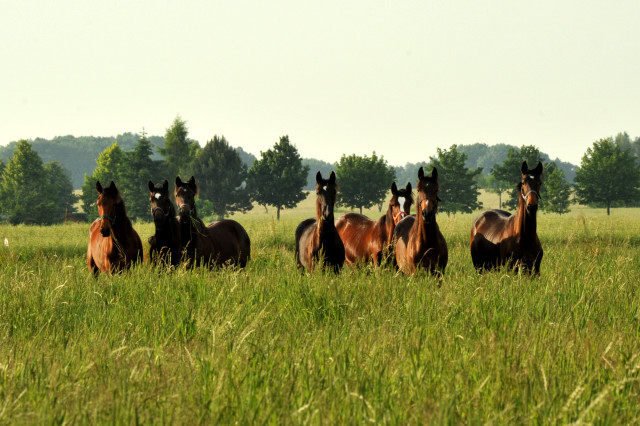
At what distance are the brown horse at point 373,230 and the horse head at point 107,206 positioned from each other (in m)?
4.50

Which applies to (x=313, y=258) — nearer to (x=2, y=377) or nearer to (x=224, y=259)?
(x=224, y=259)

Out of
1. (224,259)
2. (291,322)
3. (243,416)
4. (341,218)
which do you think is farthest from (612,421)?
(341,218)

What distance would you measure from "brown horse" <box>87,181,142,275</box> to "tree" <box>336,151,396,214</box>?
5779 cm

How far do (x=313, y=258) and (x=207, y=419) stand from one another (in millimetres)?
6010

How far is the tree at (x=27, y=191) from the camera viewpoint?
54688 mm

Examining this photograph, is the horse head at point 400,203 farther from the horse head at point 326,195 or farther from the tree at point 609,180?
the tree at point 609,180

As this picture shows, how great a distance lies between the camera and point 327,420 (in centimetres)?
286

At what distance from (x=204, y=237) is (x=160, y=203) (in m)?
1.78

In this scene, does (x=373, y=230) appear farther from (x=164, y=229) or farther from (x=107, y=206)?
(x=107, y=206)

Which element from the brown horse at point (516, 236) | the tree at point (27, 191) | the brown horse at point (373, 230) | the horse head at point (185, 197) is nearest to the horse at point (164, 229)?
the horse head at point (185, 197)

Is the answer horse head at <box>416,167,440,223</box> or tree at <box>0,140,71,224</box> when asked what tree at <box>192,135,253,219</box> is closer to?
tree at <box>0,140,71,224</box>

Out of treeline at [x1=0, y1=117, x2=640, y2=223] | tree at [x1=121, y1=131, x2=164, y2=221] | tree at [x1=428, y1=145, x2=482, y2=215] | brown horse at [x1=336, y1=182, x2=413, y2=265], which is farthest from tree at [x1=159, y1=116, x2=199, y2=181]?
brown horse at [x1=336, y1=182, x2=413, y2=265]

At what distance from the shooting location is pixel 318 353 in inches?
160

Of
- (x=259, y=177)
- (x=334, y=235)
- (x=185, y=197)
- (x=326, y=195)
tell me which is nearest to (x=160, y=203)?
(x=185, y=197)
